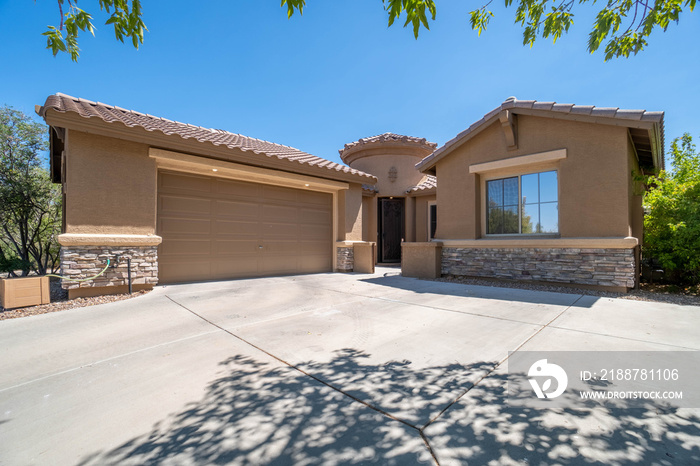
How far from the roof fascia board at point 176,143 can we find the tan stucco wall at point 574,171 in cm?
415

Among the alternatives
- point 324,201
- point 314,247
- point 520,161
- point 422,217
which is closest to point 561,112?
point 520,161

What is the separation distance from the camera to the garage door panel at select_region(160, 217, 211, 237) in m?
7.20

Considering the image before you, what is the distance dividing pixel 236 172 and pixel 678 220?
1057 cm

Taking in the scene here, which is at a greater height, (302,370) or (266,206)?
(266,206)

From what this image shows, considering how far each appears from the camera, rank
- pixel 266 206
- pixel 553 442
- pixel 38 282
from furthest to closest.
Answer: pixel 266 206, pixel 38 282, pixel 553 442

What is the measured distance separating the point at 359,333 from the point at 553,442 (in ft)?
7.63

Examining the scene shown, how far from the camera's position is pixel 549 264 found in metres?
7.14

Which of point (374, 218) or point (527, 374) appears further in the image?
point (374, 218)

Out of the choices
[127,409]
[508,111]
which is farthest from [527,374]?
[508,111]

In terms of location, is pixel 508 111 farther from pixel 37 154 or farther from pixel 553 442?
pixel 37 154

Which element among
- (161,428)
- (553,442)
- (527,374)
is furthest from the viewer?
(527,374)

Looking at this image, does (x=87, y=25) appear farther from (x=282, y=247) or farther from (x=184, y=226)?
(x=282, y=247)

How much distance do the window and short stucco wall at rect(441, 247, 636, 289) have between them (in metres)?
0.67

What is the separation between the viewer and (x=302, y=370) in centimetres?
282
